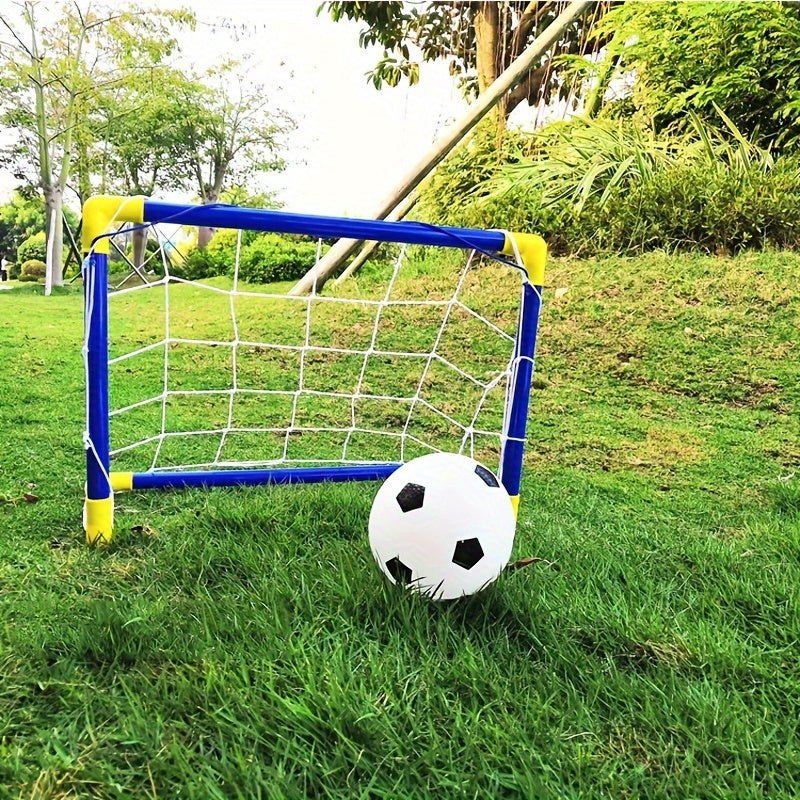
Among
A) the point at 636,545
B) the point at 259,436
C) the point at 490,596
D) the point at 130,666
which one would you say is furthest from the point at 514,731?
the point at 259,436

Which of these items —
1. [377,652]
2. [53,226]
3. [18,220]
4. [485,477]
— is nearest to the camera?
[377,652]

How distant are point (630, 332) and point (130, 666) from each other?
2.93 metres

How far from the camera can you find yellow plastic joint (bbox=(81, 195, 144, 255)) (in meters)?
1.37

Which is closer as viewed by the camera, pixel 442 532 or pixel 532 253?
pixel 442 532

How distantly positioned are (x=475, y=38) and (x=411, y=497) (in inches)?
181

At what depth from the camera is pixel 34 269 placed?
4926 mm

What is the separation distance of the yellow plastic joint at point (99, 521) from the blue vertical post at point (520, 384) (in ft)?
3.10

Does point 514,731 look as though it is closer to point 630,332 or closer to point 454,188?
point 630,332

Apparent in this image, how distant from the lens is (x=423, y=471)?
49.0 inches

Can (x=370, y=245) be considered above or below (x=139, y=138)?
below

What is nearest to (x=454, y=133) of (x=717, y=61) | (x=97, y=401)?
(x=717, y=61)

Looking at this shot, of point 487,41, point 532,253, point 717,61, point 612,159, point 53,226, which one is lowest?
point 53,226

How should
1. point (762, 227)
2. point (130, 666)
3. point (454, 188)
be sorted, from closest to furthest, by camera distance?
point (130, 666) → point (762, 227) → point (454, 188)

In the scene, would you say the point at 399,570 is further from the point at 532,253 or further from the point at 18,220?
the point at 18,220
